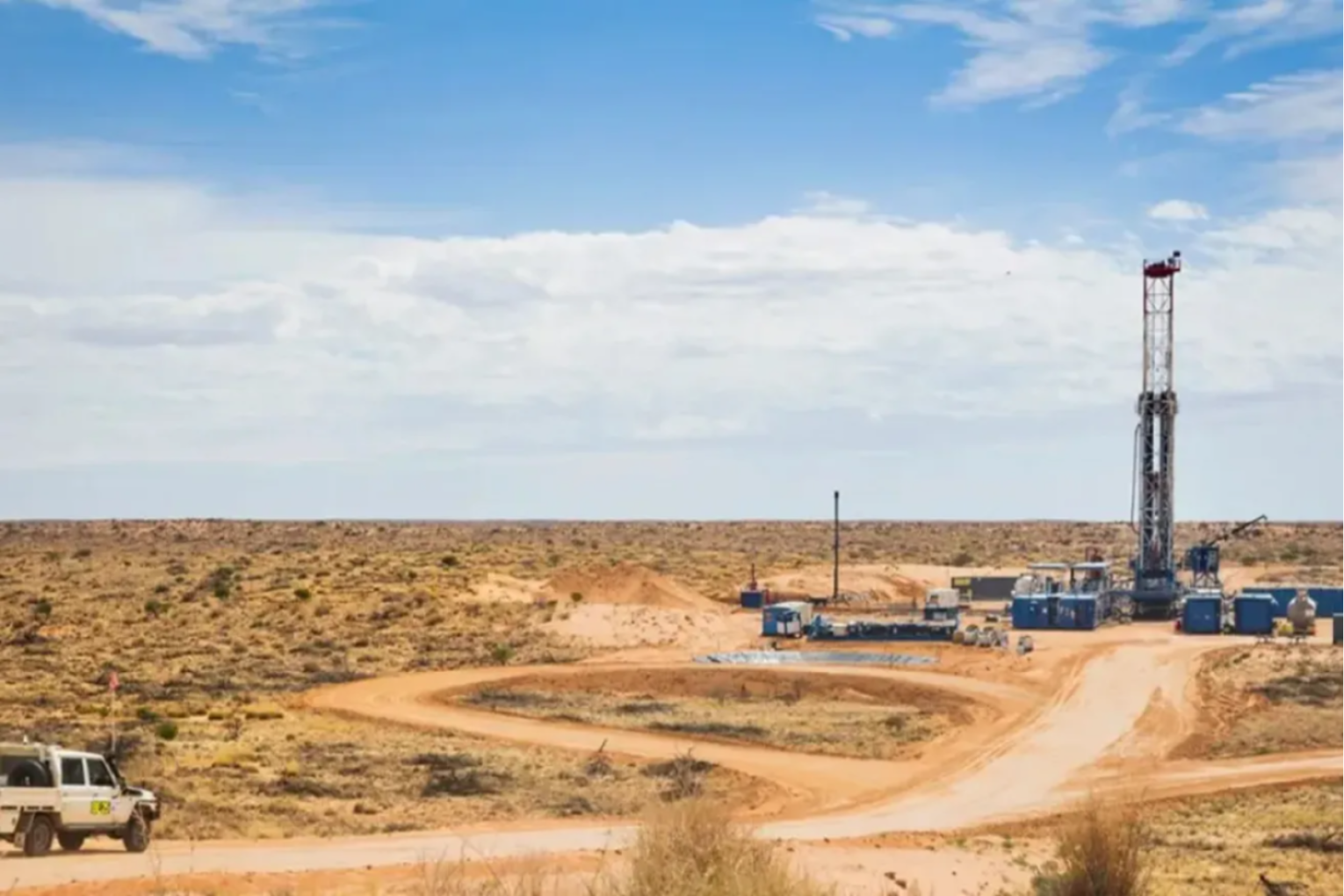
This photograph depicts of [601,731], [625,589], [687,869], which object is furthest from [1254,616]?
[687,869]

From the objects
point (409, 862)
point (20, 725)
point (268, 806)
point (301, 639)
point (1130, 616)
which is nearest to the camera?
point (409, 862)

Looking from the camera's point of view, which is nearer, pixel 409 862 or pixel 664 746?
pixel 409 862

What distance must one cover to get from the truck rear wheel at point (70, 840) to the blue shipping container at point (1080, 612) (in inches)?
2337

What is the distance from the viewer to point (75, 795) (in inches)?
1212

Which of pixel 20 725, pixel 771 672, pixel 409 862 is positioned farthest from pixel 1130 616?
pixel 409 862

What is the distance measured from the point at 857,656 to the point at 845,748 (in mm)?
24032

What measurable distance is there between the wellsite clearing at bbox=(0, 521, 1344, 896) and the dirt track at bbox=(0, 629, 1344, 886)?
0.17 metres

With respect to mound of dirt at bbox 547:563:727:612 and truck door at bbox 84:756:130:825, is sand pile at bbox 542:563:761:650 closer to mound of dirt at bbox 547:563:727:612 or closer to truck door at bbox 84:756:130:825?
mound of dirt at bbox 547:563:727:612

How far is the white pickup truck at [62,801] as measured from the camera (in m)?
30.2

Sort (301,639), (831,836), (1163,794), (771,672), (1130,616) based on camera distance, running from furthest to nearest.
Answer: (1130,616), (301,639), (771,672), (1163,794), (831,836)

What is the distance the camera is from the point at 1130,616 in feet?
290

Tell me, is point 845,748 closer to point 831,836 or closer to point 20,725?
point 831,836

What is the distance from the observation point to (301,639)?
79.7 meters

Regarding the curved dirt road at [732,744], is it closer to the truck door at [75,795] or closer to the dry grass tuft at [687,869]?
the truck door at [75,795]
